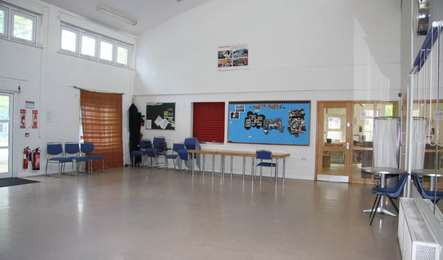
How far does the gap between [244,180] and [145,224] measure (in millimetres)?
4211

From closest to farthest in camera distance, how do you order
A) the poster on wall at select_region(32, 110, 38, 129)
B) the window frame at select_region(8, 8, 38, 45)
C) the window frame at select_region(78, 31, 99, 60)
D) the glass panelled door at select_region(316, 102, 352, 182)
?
the window frame at select_region(8, 8, 38, 45)
the poster on wall at select_region(32, 110, 38, 129)
the glass panelled door at select_region(316, 102, 352, 182)
the window frame at select_region(78, 31, 99, 60)

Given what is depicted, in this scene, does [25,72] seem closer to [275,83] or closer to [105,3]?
[105,3]

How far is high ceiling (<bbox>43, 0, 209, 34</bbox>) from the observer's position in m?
8.09

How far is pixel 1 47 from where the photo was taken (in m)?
7.01

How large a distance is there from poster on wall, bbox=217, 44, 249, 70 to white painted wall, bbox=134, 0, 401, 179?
15 cm

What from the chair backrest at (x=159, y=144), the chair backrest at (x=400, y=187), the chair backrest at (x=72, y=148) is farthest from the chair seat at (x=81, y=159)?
the chair backrest at (x=400, y=187)

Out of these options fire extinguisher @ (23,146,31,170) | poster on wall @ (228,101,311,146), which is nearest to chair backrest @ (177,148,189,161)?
poster on wall @ (228,101,311,146)

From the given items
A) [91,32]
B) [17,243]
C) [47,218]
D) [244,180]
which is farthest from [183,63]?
[17,243]

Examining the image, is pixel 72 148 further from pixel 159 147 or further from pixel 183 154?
pixel 183 154

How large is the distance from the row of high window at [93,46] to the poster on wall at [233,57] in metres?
3.11

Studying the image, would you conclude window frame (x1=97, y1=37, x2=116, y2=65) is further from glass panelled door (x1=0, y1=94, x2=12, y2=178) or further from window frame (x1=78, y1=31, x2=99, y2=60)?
glass panelled door (x1=0, y1=94, x2=12, y2=178)

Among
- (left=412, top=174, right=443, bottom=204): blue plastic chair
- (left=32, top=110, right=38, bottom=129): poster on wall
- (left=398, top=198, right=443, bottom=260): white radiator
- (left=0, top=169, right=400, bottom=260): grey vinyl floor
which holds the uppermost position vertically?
(left=32, top=110, right=38, bottom=129): poster on wall

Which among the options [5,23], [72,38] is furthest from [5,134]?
[72,38]

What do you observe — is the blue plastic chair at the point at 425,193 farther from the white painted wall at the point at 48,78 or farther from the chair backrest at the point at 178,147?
the white painted wall at the point at 48,78
